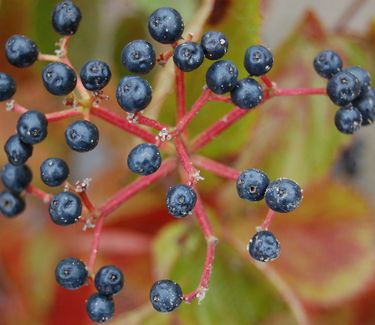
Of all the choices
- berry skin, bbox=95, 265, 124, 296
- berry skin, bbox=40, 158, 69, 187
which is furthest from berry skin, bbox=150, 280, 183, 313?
berry skin, bbox=40, 158, 69, 187

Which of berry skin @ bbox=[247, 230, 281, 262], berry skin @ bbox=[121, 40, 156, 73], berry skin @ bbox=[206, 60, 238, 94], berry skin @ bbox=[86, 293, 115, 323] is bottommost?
berry skin @ bbox=[86, 293, 115, 323]

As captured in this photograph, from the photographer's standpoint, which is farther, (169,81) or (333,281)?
(333,281)

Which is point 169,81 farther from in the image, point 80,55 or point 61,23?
point 80,55

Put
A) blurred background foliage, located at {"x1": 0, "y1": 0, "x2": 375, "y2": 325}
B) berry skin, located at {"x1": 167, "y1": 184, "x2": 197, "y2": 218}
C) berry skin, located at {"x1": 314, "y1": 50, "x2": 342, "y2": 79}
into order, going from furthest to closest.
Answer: blurred background foliage, located at {"x1": 0, "y1": 0, "x2": 375, "y2": 325}
berry skin, located at {"x1": 314, "y1": 50, "x2": 342, "y2": 79}
berry skin, located at {"x1": 167, "y1": 184, "x2": 197, "y2": 218}

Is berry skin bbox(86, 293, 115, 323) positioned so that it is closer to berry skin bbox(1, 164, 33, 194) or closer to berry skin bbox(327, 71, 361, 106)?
berry skin bbox(1, 164, 33, 194)

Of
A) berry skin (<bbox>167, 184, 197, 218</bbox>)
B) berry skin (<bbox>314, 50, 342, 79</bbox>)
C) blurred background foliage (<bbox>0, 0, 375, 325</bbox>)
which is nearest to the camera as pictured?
berry skin (<bbox>167, 184, 197, 218</bbox>)

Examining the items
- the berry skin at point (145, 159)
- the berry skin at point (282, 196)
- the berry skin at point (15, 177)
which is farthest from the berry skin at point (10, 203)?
the berry skin at point (282, 196)

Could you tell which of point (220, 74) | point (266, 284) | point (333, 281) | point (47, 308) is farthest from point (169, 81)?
point (47, 308)
